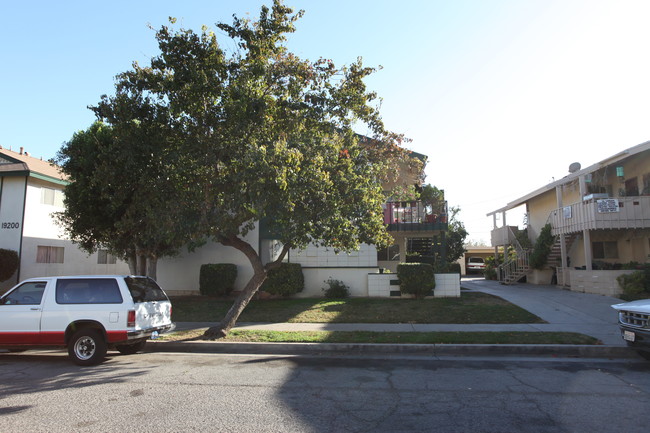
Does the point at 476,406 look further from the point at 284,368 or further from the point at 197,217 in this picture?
the point at 197,217

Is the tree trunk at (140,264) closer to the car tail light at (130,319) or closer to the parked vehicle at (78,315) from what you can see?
the parked vehicle at (78,315)

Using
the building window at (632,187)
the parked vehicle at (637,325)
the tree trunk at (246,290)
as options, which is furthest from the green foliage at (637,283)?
A: the tree trunk at (246,290)

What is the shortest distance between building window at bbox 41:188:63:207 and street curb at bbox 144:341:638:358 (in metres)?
15.1

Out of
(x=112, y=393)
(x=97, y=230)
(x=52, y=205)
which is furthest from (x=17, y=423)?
(x=52, y=205)

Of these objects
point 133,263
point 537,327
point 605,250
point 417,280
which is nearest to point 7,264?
point 133,263

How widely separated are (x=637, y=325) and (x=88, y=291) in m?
10.2

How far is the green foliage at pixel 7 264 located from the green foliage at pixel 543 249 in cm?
2398

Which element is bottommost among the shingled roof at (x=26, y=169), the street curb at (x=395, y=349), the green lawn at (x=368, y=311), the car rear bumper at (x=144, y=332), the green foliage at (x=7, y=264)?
the street curb at (x=395, y=349)

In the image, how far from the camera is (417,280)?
1507 centimetres

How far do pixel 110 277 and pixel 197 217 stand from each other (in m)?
2.16

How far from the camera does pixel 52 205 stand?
20.8 m

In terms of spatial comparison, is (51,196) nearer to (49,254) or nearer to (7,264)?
(49,254)

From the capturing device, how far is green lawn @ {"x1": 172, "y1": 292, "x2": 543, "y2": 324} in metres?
11.9

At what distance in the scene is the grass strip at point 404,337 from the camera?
9117 mm
